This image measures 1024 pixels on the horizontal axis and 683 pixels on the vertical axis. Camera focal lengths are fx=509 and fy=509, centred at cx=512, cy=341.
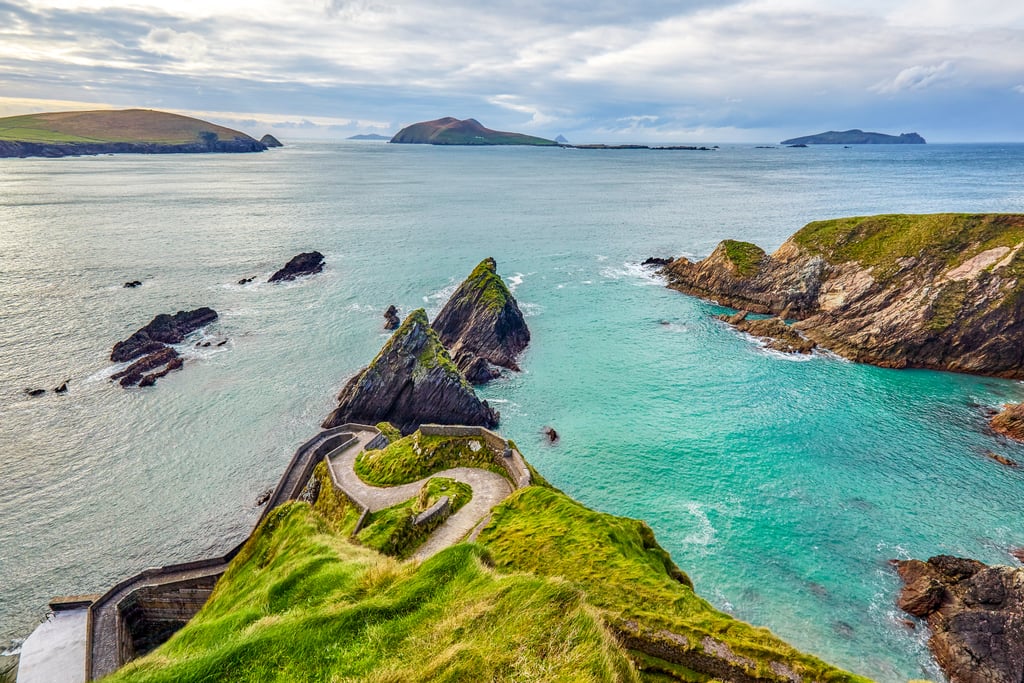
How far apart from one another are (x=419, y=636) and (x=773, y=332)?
207 feet

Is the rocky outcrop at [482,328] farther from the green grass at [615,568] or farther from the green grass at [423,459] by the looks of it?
the green grass at [615,568]

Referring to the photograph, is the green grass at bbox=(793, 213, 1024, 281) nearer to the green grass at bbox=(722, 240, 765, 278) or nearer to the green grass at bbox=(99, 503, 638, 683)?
the green grass at bbox=(722, 240, 765, 278)

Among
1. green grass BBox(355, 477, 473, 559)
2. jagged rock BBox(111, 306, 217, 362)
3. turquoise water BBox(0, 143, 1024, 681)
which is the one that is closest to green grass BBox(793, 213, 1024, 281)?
turquoise water BBox(0, 143, 1024, 681)

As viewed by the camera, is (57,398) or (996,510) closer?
(996,510)

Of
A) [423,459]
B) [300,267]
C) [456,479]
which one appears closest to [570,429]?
[423,459]

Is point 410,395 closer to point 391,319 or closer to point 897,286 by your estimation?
point 391,319

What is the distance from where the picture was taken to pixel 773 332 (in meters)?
65.1

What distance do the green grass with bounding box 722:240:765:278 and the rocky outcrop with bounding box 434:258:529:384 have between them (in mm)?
37757

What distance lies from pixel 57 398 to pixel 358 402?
102ft

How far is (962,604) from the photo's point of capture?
27828 millimetres

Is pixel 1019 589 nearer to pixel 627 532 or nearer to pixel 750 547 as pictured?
pixel 750 547

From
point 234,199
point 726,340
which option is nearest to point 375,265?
point 726,340

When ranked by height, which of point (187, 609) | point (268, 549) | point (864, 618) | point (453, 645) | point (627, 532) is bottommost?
point (187, 609)

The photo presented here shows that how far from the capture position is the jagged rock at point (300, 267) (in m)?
86.7
